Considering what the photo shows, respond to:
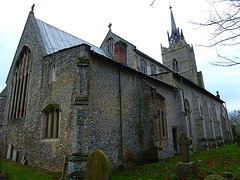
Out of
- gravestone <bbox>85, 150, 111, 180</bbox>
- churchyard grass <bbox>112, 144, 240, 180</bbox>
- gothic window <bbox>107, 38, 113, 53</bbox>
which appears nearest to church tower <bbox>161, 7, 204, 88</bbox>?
gothic window <bbox>107, 38, 113, 53</bbox>

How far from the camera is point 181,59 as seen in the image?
1420 inches

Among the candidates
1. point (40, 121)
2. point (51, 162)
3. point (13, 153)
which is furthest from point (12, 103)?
point (51, 162)

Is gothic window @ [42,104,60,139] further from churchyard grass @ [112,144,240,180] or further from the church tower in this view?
the church tower

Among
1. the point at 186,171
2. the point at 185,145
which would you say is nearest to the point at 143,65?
the point at 185,145

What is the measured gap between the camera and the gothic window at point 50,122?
32.5ft

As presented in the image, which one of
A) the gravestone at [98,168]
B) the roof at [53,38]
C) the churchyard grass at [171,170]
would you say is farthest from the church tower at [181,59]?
the gravestone at [98,168]

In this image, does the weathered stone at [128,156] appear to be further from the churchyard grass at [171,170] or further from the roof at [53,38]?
the roof at [53,38]

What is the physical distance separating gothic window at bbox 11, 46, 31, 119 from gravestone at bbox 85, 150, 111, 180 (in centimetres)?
953

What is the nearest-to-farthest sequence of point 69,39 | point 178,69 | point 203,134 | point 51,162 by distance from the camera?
point 51,162 < point 69,39 < point 203,134 < point 178,69

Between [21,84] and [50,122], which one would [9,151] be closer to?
[21,84]

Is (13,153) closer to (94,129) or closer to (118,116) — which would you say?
(94,129)

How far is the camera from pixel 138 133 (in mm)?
12008

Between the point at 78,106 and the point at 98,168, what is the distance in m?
3.67

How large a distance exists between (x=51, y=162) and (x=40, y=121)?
9.34ft
